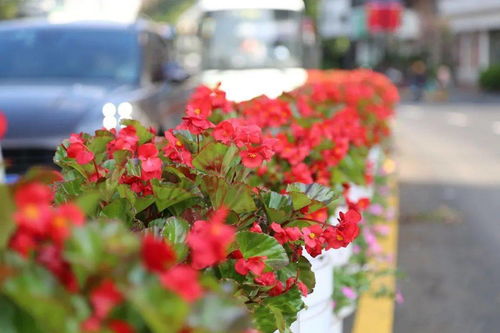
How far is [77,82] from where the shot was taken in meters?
8.75

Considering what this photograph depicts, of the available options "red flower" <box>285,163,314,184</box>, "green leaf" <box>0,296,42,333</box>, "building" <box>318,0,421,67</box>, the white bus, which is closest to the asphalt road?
"red flower" <box>285,163,314,184</box>

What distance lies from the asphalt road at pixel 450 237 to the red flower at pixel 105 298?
4479mm

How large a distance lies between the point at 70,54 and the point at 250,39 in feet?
29.0

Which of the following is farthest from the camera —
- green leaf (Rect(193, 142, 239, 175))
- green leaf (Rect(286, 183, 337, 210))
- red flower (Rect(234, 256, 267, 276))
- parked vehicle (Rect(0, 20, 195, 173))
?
parked vehicle (Rect(0, 20, 195, 173))

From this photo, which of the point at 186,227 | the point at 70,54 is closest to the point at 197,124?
the point at 186,227

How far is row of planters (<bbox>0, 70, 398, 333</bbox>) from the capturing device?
1.48 metres

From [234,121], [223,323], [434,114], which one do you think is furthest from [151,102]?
[434,114]

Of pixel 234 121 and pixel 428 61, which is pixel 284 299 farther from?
pixel 428 61

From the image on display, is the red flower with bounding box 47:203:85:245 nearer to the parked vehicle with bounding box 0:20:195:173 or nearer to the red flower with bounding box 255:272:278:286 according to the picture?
the red flower with bounding box 255:272:278:286

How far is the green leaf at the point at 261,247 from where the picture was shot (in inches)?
100.0

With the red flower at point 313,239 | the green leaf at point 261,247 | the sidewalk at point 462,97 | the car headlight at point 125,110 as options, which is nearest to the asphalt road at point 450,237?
the car headlight at point 125,110

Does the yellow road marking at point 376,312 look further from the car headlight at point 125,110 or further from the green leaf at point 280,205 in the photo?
the green leaf at point 280,205

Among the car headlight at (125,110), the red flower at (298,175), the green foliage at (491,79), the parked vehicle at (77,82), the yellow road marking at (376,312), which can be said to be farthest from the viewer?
the green foliage at (491,79)

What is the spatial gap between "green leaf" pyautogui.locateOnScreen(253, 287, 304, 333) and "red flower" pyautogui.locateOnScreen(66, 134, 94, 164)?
601 millimetres
